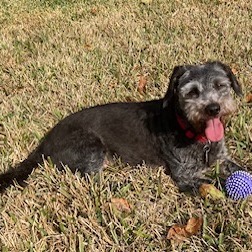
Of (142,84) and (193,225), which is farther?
(142,84)

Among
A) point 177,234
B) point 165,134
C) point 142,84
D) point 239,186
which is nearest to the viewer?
point 177,234

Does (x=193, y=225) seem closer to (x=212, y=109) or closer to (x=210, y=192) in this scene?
(x=210, y=192)

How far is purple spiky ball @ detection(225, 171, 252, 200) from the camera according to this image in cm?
455

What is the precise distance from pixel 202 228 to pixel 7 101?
4.32m

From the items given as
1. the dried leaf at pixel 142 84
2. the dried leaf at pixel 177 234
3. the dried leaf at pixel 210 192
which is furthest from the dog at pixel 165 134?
the dried leaf at pixel 142 84

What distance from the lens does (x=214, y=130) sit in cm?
500

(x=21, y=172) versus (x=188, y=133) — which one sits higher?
(x=188, y=133)

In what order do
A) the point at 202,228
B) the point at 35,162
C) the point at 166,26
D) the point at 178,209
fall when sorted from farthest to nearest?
1. the point at 166,26
2. the point at 35,162
3. the point at 178,209
4. the point at 202,228

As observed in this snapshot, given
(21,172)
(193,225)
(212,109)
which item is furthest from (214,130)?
(21,172)

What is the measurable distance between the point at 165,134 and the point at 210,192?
966mm

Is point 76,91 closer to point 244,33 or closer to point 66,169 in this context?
point 66,169

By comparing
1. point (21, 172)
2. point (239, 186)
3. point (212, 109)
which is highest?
point (212, 109)

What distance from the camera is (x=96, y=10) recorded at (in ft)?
39.7

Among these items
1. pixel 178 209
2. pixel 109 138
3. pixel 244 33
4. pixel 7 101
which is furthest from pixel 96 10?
pixel 178 209
